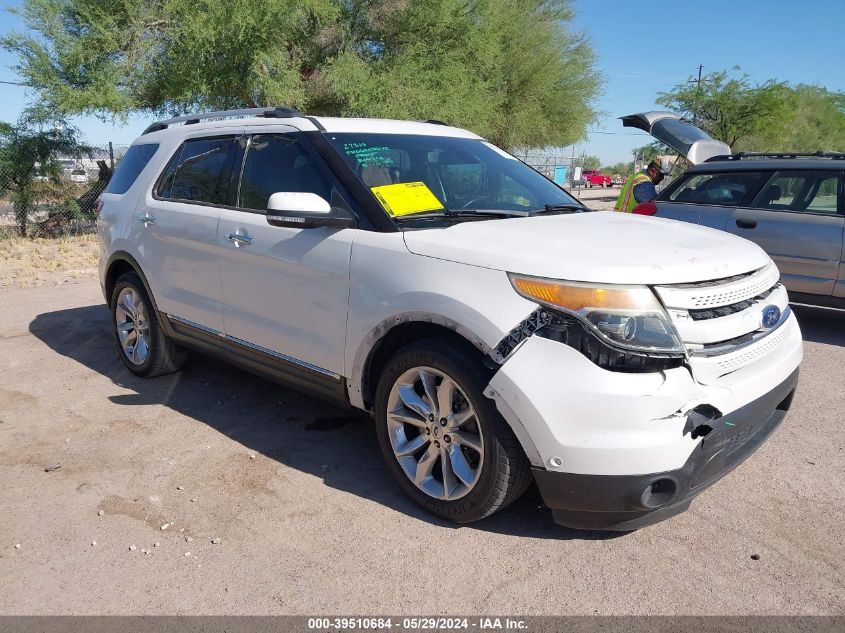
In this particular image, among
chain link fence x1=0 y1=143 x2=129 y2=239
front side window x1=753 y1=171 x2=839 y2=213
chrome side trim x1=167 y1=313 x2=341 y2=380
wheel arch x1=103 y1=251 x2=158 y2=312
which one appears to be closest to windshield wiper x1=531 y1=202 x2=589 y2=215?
chrome side trim x1=167 y1=313 x2=341 y2=380

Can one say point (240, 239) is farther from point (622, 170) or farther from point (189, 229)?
point (622, 170)

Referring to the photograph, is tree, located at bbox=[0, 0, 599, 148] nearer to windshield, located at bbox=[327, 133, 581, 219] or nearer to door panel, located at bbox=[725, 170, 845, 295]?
door panel, located at bbox=[725, 170, 845, 295]

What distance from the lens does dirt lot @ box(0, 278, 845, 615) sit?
266 cm

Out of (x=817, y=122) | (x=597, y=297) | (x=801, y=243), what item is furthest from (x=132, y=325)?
(x=817, y=122)

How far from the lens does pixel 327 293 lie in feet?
11.4

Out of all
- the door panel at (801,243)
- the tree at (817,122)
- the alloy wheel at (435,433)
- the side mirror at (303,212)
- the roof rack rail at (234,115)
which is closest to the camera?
the alloy wheel at (435,433)

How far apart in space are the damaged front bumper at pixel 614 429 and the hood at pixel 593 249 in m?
0.34

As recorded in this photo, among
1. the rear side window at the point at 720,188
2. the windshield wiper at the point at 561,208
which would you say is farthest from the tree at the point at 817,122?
the windshield wiper at the point at 561,208

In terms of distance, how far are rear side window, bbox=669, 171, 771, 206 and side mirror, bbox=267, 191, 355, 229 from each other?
16.4 ft

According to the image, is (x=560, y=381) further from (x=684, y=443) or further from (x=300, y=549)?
(x=300, y=549)

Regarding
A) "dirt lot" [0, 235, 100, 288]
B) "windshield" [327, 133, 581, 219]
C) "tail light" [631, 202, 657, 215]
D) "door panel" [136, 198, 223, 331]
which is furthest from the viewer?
"dirt lot" [0, 235, 100, 288]

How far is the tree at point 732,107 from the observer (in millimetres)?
27516

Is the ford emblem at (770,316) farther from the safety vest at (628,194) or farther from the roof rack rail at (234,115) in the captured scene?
the safety vest at (628,194)

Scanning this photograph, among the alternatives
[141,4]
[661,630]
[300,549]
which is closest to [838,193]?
[661,630]
